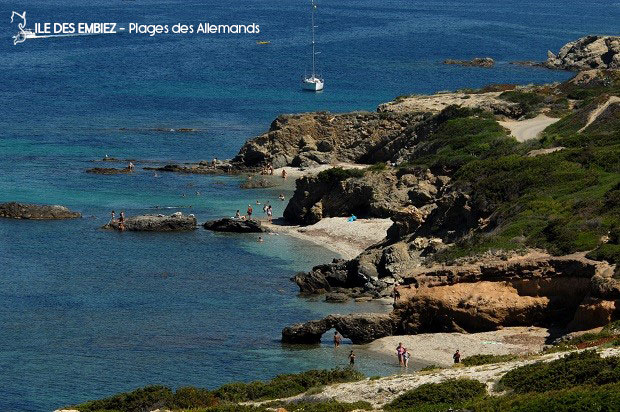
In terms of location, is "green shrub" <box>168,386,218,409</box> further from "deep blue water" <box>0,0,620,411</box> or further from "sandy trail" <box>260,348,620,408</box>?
"deep blue water" <box>0,0,620,411</box>

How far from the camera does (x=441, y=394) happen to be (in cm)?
2861

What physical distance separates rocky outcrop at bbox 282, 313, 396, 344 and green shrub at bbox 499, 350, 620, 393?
14.7 m

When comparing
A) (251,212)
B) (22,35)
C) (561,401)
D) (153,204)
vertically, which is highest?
(22,35)

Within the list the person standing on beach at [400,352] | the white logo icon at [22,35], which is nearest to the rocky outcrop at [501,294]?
the person standing on beach at [400,352]

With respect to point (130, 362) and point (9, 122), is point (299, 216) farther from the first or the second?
point (9, 122)

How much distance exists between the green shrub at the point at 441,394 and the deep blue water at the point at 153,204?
11112 millimetres

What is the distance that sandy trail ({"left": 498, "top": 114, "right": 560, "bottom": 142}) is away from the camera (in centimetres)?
6706

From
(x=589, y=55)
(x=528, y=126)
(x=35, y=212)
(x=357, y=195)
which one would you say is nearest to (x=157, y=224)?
(x=35, y=212)

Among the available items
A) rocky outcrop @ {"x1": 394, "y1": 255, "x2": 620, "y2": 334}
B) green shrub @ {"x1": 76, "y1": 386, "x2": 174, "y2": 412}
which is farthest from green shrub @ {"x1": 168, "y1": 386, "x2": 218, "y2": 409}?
rocky outcrop @ {"x1": 394, "y1": 255, "x2": 620, "y2": 334}

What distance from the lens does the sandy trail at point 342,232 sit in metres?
60.3

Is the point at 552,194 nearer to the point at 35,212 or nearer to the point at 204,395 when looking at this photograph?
the point at 204,395

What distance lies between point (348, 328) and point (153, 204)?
97.4 ft

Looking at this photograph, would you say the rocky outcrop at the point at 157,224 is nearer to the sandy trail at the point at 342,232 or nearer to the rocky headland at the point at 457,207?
the sandy trail at the point at 342,232

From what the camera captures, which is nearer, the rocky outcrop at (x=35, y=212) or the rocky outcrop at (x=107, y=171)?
the rocky outcrop at (x=35, y=212)
